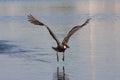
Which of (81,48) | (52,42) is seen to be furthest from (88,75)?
(52,42)

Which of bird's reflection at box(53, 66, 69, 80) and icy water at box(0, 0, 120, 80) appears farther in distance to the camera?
icy water at box(0, 0, 120, 80)

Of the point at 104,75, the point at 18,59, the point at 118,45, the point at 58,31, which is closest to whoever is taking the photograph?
the point at 104,75

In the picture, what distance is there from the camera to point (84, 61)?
1884 centimetres

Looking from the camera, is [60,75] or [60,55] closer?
[60,75]

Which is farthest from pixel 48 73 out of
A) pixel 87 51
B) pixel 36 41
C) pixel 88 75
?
pixel 36 41

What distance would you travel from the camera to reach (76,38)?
26297mm

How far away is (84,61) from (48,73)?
93.2 inches

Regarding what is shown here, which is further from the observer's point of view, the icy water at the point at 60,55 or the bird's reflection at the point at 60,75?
the icy water at the point at 60,55

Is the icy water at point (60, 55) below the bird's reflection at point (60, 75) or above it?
above

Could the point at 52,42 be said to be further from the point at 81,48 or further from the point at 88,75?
the point at 88,75

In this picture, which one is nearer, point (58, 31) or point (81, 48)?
point (81, 48)

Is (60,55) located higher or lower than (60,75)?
higher

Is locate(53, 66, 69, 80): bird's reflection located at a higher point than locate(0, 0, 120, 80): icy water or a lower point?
lower

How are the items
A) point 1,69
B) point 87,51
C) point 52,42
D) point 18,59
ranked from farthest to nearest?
1. point 52,42
2. point 87,51
3. point 18,59
4. point 1,69
